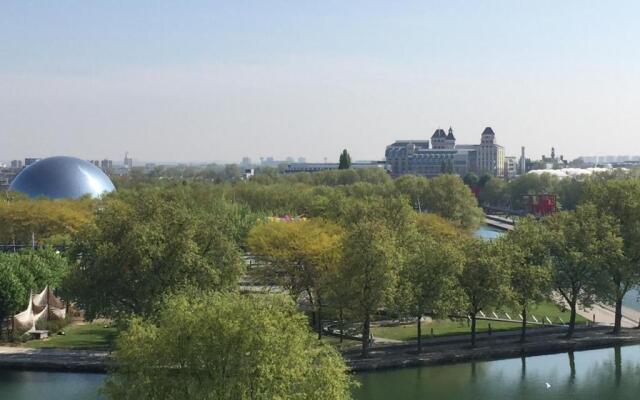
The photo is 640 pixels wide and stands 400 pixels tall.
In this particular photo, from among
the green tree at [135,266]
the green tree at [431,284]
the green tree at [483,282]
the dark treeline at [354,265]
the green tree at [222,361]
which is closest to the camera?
the green tree at [222,361]

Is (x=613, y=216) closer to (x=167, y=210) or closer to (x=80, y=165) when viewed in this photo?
(x=167, y=210)

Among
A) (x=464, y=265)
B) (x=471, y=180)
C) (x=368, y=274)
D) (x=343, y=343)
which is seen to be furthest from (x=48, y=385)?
(x=471, y=180)

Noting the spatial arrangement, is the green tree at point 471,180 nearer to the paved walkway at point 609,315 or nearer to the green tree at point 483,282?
the paved walkway at point 609,315

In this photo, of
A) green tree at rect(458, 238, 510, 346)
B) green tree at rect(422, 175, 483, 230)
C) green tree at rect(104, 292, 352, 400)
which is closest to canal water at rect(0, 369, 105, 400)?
green tree at rect(104, 292, 352, 400)

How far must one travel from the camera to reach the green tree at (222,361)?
22.2 m

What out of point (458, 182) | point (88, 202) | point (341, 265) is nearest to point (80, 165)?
point (88, 202)

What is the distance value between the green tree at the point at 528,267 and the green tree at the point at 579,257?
755 millimetres

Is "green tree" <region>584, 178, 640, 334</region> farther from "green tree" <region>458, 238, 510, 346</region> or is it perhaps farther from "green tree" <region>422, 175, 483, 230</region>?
"green tree" <region>422, 175, 483, 230</region>

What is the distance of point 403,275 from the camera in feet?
132

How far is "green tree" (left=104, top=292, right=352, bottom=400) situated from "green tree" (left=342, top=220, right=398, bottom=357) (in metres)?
14.6

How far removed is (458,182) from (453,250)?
176 ft

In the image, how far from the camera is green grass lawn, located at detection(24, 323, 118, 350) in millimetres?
41562

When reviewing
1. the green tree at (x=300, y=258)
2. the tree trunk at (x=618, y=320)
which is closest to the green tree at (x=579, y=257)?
the tree trunk at (x=618, y=320)

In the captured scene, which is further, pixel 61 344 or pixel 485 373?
pixel 61 344
